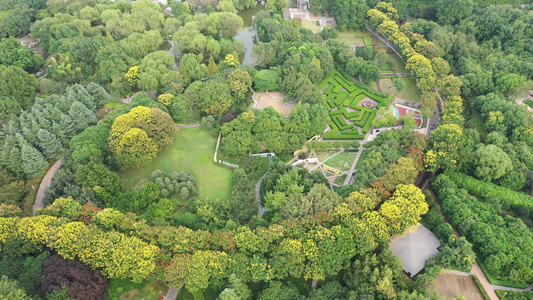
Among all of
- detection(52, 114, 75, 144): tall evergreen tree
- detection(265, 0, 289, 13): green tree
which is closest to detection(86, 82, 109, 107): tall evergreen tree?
detection(52, 114, 75, 144): tall evergreen tree

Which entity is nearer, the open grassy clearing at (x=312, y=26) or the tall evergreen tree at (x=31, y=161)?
the tall evergreen tree at (x=31, y=161)

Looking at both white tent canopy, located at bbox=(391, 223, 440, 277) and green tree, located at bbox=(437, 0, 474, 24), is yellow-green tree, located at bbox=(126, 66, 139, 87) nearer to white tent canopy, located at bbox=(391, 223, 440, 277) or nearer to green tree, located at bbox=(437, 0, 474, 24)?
white tent canopy, located at bbox=(391, 223, 440, 277)

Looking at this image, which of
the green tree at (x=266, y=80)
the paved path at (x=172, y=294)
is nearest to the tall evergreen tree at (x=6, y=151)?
the paved path at (x=172, y=294)

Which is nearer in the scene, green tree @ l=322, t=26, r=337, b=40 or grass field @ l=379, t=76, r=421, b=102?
grass field @ l=379, t=76, r=421, b=102

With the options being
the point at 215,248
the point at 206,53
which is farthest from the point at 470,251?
the point at 206,53

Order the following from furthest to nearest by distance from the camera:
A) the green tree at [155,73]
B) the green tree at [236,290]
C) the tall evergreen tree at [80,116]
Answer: the green tree at [155,73]
the tall evergreen tree at [80,116]
the green tree at [236,290]

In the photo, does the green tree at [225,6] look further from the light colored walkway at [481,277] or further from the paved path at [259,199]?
the light colored walkway at [481,277]

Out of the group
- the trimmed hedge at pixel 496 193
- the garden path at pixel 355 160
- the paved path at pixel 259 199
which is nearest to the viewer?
the trimmed hedge at pixel 496 193
